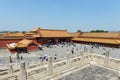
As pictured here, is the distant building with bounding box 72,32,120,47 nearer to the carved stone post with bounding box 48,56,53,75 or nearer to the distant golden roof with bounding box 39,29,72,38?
the distant golden roof with bounding box 39,29,72,38

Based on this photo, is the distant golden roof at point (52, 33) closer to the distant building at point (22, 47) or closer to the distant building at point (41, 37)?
the distant building at point (41, 37)

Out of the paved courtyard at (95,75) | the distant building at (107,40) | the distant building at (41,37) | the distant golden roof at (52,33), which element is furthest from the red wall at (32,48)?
the distant building at (107,40)

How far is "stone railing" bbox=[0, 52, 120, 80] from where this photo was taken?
917 cm

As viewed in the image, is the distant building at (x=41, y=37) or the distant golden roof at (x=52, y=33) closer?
the distant building at (x=41, y=37)

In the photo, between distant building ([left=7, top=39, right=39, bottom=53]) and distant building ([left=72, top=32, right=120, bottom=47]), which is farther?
distant building ([left=72, top=32, right=120, bottom=47])

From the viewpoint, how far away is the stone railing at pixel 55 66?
9169mm

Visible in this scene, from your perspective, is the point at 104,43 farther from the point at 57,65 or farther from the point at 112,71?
the point at 57,65

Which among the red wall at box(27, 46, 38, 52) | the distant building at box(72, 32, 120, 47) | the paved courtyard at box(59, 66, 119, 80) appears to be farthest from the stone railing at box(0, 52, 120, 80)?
the distant building at box(72, 32, 120, 47)

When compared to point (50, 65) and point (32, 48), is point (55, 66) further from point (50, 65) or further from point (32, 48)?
point (32, 48)

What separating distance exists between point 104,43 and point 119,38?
4.40m

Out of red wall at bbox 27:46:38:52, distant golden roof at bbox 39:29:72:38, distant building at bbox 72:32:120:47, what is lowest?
red wall at bbox 27:46:38:52

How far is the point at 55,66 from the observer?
12.0 metres

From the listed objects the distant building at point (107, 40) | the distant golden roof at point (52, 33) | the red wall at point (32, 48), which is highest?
the distant golden roof at point (52, 33)

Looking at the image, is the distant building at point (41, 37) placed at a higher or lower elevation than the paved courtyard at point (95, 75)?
higher
